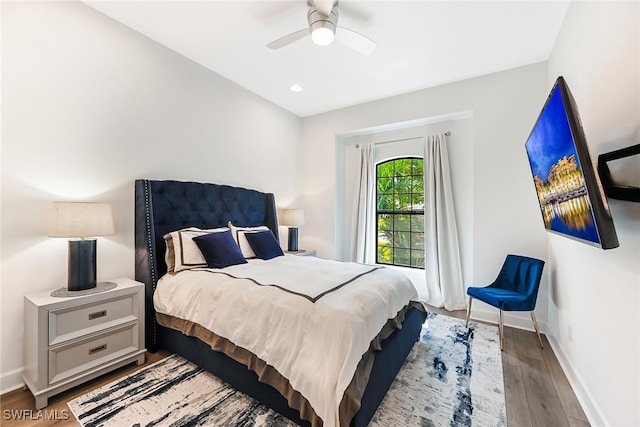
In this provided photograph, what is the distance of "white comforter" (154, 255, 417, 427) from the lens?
143 cm

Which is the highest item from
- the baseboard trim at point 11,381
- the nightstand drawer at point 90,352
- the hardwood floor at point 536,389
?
the nightstand drawer at point 90,352

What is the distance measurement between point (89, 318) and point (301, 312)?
1.65m

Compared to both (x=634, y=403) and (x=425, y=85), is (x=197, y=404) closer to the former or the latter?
(x=634, y=403)

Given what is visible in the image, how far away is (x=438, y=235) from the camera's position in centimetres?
373

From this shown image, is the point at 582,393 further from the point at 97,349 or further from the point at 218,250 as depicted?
the point at 97,349

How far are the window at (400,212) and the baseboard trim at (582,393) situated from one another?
202 cm

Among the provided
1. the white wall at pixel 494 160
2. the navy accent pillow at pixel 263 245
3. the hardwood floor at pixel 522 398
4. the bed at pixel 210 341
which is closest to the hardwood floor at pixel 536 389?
the hardwood floor at pixel 522 398

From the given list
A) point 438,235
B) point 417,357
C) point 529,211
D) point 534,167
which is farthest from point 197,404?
point 529,211

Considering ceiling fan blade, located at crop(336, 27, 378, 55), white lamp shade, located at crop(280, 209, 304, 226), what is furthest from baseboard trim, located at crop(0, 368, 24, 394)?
ceiling fan blade, located at crop(336, 27, 378, 55)

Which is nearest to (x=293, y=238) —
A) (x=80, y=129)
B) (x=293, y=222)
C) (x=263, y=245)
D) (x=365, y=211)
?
(x=293, y=222)

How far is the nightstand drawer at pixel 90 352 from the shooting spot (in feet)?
5.95

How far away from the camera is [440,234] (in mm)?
3729

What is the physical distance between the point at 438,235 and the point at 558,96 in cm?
264

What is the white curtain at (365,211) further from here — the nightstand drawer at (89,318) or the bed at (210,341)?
the nightstand drawer at (89,318)
